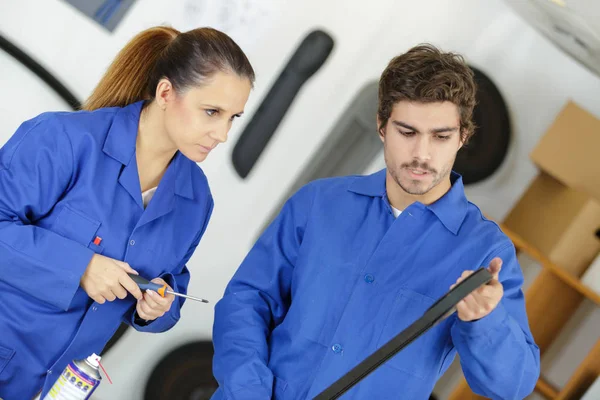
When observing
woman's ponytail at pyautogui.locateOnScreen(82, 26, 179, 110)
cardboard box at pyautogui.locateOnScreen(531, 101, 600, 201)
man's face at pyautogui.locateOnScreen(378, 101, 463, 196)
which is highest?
cardboard box at pyautogui.locateOnScreen(531, 101, 600, 201)

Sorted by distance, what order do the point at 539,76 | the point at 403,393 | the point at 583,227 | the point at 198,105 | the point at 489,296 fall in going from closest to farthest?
the point at 489,296 → the point at 403,393 → the point at 198,105 → the point at 583,227 → the point at 539,76

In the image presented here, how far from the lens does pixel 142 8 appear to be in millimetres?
2752

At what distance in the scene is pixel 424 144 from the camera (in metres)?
1.56

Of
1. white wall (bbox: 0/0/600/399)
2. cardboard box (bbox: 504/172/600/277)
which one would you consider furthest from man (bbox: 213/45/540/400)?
white wall (bbox: 0/0/600/399)

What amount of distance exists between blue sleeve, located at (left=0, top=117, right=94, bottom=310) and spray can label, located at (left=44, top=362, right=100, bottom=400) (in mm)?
264

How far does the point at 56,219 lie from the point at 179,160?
13.1 inches

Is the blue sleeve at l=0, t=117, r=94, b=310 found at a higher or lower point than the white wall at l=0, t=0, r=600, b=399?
lower

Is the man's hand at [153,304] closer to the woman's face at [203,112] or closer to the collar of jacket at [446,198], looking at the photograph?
the woman's face at [203,112]

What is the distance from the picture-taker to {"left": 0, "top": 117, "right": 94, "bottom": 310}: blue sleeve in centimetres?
152

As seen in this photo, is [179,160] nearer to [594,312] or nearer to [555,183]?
[555,183]

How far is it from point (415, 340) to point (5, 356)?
0.87 metres

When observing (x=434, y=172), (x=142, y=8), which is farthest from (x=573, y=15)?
(x=142, y=8)

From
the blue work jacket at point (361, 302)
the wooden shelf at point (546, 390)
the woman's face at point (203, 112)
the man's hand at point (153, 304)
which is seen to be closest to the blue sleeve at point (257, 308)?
the blue work jacket at point (361, 302)

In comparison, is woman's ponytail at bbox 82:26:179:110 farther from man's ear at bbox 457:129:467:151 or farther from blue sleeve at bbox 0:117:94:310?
man's ear at bbox 457:129:467:151
